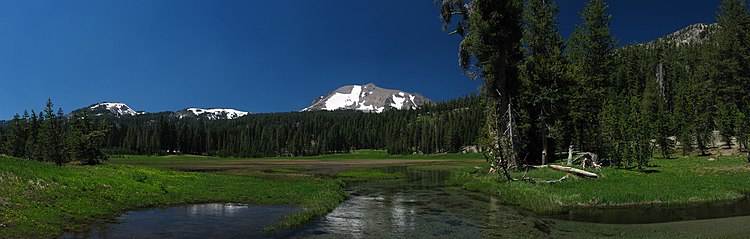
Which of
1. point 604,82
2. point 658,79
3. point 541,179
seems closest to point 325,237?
point 541,179

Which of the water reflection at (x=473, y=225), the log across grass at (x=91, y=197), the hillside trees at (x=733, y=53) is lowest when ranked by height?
the water reflection at (x=473, y=225)

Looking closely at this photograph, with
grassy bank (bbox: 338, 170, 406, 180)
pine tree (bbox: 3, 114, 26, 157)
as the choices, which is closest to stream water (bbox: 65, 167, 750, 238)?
grassy bank (bbox: 338, 170, 406, 180)

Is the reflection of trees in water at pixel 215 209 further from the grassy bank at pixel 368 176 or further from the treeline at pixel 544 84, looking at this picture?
the grassy bank at pixel 368 176

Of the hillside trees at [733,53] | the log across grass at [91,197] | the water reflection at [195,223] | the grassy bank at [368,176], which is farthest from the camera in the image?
the hillside trees at [733,53]

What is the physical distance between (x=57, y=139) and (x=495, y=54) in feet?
284

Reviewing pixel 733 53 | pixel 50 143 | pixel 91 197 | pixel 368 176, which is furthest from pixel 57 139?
pixel 733 53

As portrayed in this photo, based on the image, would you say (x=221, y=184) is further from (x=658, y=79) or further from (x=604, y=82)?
(x=658, y=79)

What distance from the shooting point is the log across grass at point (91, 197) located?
57.4 feet

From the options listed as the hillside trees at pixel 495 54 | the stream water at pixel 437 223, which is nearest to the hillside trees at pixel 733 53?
the hillside trees at pixel 495 54

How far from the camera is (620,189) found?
94.5 feet

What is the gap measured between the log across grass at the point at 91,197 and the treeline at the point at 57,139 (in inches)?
1581

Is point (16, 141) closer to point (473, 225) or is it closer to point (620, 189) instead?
point (473, 225)

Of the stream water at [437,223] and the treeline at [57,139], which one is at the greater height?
the treeline at [57,139]

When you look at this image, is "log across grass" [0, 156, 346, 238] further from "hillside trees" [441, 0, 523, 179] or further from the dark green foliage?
the dark green foliage
